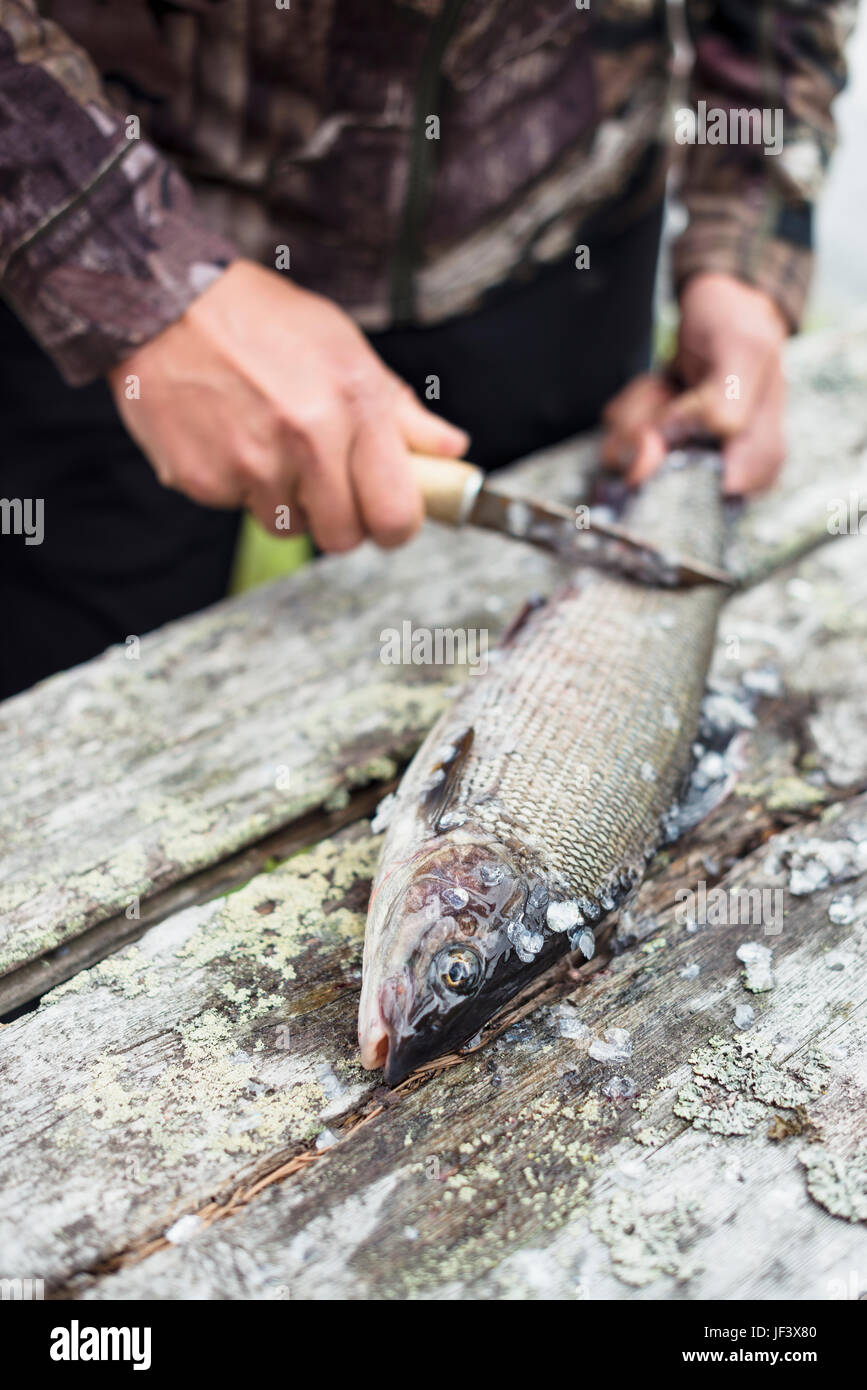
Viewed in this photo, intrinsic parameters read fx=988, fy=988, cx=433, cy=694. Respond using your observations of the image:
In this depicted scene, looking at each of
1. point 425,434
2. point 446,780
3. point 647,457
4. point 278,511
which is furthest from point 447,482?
point 647,457

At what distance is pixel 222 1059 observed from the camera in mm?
1662

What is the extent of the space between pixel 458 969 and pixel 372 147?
2.21 metres

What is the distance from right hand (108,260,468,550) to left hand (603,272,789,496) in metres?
1.03

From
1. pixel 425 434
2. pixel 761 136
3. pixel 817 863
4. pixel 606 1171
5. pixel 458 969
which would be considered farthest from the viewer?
pixel 761 136

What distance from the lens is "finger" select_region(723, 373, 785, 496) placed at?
3.10m

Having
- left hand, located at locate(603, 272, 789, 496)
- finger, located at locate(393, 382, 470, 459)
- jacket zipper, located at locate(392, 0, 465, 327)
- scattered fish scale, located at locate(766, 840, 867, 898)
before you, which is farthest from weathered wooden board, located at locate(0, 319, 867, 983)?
scattered fish scale, located at locate(766, 840, 867, 898)

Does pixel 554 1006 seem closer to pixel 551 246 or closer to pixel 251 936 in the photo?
pixel 251 936

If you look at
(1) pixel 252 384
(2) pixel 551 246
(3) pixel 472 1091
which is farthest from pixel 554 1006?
(2) pixel 551 246

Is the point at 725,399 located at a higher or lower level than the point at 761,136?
lower

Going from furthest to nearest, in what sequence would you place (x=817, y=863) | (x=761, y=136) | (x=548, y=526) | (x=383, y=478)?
(x=761, y=136), (x=548, y=526), (x=383, y=478), (x=817, y=863)

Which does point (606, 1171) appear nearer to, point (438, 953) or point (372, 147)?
point (438, 953)
